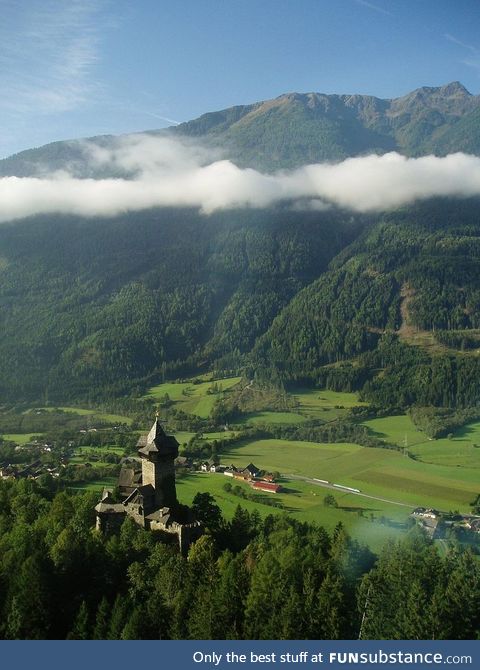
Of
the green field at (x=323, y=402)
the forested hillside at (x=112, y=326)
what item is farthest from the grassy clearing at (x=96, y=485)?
the forested hillside at (x=112, y=326)

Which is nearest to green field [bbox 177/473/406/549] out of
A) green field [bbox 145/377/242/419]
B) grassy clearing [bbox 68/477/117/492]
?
grassy clearing [bbox 68/477/117/492]

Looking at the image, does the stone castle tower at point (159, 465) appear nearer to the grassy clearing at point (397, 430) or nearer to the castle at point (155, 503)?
the castle at point (155, 503)

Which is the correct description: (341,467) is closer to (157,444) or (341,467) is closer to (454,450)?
(454,450)

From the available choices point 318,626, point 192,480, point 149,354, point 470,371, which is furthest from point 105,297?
point 318,626

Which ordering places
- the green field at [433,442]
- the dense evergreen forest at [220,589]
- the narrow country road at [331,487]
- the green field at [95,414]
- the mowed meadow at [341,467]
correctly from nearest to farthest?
the dense evergreen forest at [220,589] → the mowed meadow at [341,467] → the narrow country road at [331,487] → the green field at [433,442] → the green field at [95,414]

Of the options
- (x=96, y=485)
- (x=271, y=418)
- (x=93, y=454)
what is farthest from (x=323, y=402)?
(x=96, y=485)
